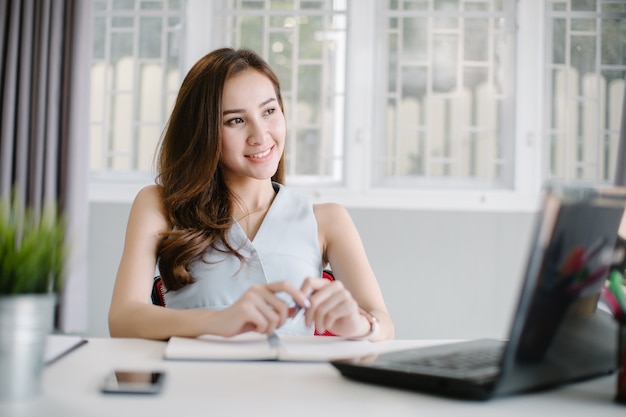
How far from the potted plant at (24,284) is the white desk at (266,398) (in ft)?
0.12

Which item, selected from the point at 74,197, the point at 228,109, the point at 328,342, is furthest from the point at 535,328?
the point at 74,197

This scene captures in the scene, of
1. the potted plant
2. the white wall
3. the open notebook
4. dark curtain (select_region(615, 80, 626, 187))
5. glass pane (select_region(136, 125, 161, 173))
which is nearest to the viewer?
the potted plant

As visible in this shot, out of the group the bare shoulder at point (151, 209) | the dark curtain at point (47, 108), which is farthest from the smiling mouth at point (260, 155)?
the dark curtain at point (47, 108)

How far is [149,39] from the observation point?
142 inches

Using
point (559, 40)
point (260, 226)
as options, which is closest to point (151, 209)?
point (260, 226)

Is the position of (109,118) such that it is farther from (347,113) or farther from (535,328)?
(535,328)

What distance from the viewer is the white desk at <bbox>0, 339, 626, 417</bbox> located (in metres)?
0.71

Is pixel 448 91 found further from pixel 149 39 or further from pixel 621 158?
pixel 149 39

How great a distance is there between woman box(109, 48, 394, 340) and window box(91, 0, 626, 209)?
1673 mm

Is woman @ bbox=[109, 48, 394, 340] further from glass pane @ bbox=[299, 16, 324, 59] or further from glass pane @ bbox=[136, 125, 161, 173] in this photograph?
glass pane @ bbox=[136, 125, 161, 173]

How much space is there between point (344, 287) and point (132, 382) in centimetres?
78

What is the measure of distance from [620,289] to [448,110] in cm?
279

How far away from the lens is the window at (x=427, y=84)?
3.48 metres

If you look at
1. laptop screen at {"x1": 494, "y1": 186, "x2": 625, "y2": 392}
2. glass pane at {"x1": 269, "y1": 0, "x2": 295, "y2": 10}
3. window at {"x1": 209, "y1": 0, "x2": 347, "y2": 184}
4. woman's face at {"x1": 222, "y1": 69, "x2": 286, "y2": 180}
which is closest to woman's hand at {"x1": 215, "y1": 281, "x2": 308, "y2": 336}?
laptop screen at {"x1": 494, "y1": 186, "x2": 625, "y2": 392}
